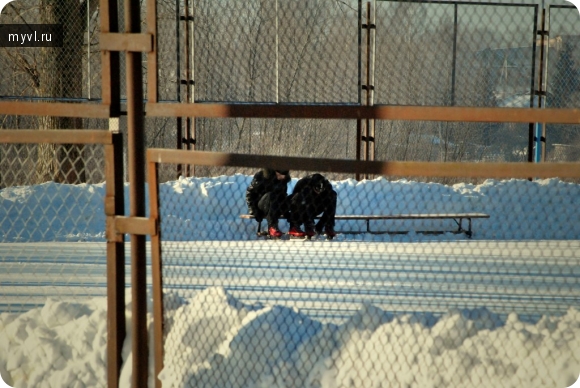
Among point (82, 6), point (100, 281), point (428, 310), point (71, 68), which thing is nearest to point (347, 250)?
point (428, 310)

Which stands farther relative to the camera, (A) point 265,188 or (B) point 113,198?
(A) point 265,188

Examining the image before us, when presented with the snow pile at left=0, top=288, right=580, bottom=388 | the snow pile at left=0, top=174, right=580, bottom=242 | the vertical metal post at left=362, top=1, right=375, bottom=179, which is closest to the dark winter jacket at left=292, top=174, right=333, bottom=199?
the snow pile at left=0, top=174, right=580, bottom=242

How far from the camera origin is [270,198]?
303 inches

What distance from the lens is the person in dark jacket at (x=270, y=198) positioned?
7625 millimetres

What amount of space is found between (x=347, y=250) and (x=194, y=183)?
3.38 m

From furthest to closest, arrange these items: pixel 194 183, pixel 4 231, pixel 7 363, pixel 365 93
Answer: pixel 365 93 → pixel 194 183 → pixel 4 231 → pixel 7 363

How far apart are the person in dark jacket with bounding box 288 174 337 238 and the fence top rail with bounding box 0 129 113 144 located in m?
3.93

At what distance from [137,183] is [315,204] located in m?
4.22

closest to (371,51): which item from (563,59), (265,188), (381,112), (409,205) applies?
(409,205)

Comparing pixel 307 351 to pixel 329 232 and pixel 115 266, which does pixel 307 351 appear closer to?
pixel 115 266

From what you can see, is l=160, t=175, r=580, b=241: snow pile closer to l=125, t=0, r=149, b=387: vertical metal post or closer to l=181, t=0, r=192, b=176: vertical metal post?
l=181, t=0, r=192, b=176: vertical metal post

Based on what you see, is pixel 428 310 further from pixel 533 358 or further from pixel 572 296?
pixel 533 358

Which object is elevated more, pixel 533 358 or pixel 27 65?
pixel 27 65

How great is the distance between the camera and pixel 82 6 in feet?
37.9
